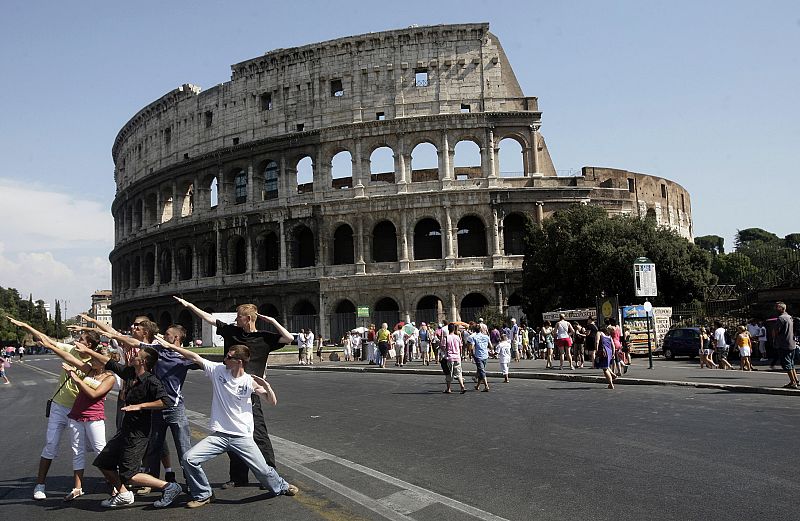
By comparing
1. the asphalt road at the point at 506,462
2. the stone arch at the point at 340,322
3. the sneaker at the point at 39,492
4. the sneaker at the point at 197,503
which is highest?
the stone arch at the point at 340,322

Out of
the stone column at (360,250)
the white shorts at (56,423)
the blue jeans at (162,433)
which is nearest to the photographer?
the blue jeans at (162,433)

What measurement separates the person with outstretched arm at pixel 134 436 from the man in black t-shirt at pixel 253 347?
2.25 ft

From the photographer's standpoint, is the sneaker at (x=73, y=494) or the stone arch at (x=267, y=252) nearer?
the sneaker at (x=73, y=494)

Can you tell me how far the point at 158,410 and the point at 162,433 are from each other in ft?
0.92

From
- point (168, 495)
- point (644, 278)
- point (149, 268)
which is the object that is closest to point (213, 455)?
point (168, 495)

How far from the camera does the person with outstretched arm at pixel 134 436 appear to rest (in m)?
5.83

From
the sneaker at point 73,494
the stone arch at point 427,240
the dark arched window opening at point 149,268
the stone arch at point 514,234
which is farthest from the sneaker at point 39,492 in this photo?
the dark arched window opening at point 149,268

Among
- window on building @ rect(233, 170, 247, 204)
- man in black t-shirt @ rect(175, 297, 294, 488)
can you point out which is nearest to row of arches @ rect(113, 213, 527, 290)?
window on building @ rect(233, 170, 247, 204)

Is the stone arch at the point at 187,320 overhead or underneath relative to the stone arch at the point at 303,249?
underneath

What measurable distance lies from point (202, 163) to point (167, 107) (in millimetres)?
7001

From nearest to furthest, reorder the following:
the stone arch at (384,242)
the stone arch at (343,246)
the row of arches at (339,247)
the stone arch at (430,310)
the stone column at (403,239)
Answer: the stone arch at (430,310) < the stone column at (403,239) < the row of arches at (339,247) < the stone arch at (384,242) < the stone arch at (343,246)

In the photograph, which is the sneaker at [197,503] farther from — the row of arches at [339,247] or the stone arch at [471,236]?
the stone arch at [471,236]

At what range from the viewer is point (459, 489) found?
20.0 ft

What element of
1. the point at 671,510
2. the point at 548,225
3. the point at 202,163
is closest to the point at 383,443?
the point at 671,510
